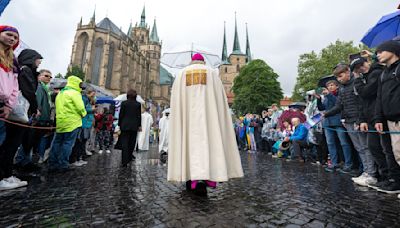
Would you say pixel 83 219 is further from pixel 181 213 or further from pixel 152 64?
pixel 152 64

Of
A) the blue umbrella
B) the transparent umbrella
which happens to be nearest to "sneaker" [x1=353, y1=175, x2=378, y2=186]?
the blue umbrella

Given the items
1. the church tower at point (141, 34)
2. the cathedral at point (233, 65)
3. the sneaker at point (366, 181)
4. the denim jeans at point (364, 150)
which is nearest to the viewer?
the sneaker at point (366, 181)

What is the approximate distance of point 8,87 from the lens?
3.13 meters

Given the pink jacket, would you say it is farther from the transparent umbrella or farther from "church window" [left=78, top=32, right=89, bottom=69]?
the transparent umbrella

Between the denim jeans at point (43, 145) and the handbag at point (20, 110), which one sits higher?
the handbag at point (20, 110)

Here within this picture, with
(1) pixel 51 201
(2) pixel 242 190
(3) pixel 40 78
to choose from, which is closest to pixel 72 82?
(3) pixel 40 78

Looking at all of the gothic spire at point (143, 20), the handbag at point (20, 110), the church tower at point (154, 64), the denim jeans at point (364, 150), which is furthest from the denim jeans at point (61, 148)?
the gothic spire at point (143, 20)

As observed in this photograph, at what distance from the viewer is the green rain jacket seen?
4.96 m

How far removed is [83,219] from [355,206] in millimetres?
2873

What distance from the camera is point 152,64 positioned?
235 ft

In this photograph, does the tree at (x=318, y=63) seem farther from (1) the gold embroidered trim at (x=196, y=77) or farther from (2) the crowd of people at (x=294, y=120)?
(1) the gold embroidered trim at (x=196, y=77)

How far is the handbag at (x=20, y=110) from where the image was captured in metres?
3.39

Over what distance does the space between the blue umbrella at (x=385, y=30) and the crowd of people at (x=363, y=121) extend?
1214 millimetres

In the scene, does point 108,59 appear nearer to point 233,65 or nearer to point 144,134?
point 233,65
